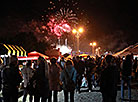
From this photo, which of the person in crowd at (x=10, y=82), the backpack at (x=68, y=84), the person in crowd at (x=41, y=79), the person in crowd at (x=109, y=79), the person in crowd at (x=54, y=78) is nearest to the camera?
the person in crowd at (x=109, y=79)

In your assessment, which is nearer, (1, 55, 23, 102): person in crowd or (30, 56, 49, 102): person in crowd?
(1, 55, 23, 102): person in crowd

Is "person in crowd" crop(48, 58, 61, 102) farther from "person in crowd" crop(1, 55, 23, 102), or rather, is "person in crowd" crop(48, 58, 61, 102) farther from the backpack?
"person in crowd" crop(1, 55, 23, 102)

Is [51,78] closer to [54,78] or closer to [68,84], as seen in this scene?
[54,78]

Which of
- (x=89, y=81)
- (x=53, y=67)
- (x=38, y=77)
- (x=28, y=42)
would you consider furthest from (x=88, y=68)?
(x=28, y=42)

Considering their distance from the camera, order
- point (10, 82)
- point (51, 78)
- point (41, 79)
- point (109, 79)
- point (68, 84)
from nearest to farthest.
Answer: point (109, 79) → point (10, 82) → point (41, 79) → point (68, 84) → point (51, 78)

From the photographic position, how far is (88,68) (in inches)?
508

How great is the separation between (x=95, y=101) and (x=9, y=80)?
4.08 metres

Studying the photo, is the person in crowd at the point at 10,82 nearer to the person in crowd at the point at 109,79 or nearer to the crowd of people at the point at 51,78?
the crowd of people at the point at 51,78

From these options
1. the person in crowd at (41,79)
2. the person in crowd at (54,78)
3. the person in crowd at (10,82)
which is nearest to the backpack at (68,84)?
the person in crowd at (54,78)

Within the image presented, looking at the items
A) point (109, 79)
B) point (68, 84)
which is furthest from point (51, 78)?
point (109, 79)

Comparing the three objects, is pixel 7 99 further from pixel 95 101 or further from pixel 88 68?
pixel 88 68

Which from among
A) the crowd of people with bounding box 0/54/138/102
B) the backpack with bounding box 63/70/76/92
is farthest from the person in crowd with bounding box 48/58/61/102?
the backpack with bounding box 63/70/76/92

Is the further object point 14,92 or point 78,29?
point 78,29

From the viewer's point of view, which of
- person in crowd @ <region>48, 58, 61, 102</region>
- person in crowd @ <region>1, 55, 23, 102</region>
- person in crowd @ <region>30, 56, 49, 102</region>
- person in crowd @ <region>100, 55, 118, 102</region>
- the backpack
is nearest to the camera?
person in crowd @ <region>100, 55, 118, 102</region>
